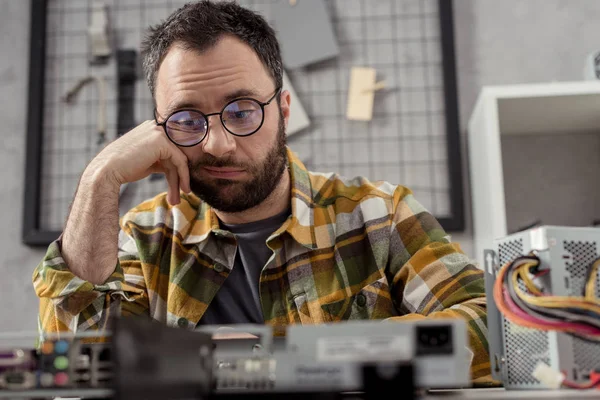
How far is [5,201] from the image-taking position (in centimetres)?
217

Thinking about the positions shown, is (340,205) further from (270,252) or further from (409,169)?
(409,169)

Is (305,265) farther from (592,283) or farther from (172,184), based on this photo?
(592,283)

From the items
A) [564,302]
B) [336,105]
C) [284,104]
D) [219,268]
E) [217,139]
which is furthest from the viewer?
[336,105]

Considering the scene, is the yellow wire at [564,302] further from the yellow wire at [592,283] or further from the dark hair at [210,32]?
the dark hair at [210,32]

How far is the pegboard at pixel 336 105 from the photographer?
2.08 metres

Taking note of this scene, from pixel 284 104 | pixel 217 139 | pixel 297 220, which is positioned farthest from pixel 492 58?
pixel 217 139

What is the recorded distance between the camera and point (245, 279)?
1.45m

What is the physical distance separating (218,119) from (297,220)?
268 mm

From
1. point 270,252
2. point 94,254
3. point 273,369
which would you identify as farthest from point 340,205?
point 273,369

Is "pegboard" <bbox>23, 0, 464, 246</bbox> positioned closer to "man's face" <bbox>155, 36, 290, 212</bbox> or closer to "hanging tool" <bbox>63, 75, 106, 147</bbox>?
"hanging tool" <bbox>63, 75, 106, 147</bbox>

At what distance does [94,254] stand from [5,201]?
1052mm

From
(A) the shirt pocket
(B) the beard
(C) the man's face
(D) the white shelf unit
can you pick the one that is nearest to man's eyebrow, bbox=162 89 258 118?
(C) the man's face

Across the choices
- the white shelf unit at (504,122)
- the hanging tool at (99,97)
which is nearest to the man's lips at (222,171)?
the white shelf unit at (504,122)

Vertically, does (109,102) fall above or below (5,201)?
above
